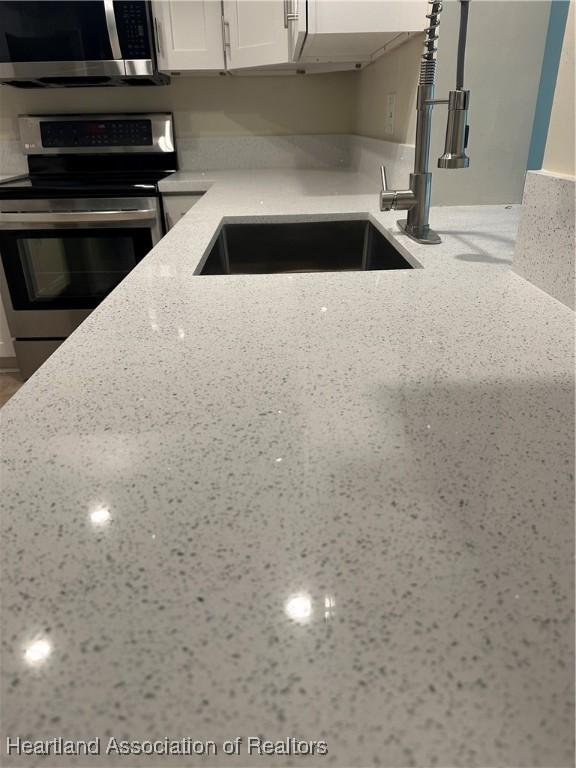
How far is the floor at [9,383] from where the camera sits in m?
2.46

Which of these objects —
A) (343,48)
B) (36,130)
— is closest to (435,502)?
(343,48)

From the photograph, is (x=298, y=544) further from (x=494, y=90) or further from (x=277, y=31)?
(x=277, y=31)

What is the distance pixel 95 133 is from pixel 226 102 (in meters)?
0.63

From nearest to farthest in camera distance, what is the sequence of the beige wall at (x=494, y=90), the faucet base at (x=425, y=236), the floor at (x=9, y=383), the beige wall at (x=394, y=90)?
the faucet base at (x=425, y=236)
the beige wall at (x=494, y=90)
the beige wall at (x=394, y=90)
the floor at (x=9, y=383)

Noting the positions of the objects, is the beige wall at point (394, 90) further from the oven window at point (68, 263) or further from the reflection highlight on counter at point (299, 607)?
the reflection highlight on counter at point (299, 607)

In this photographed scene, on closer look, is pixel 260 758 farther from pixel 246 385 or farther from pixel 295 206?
pixel 295 206

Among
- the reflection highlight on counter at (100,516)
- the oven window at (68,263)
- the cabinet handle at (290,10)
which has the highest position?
the cabinet handle at (290,10)

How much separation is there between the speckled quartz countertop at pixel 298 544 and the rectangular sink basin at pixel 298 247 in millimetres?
775

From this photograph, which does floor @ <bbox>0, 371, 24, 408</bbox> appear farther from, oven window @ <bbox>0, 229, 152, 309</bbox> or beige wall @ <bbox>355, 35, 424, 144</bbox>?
beige wall @ <bbox>355, 35, 424, 144</bbox>

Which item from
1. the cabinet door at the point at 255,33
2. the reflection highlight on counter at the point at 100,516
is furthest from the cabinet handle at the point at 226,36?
the reflection highlight on counter at the point at 100,516

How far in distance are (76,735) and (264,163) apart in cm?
273

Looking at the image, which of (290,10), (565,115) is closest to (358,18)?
(290,10)

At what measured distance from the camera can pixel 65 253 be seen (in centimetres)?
206

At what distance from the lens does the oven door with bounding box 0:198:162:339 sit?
199 centimetres
